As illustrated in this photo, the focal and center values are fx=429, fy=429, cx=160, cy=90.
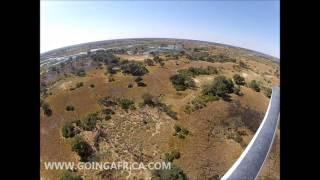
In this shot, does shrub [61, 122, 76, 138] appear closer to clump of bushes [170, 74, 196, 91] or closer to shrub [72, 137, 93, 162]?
shrub [72, 137, 93, 162]

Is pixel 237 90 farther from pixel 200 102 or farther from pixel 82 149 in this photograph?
pixel 82 149

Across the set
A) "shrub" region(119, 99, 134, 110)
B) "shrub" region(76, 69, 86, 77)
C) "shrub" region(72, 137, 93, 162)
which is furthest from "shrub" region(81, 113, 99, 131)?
"shrub" region(76, 69, 86, 77)

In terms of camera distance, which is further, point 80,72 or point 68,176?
point 80,72

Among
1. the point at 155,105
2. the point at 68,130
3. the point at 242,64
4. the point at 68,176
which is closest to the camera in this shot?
the point at 68,176

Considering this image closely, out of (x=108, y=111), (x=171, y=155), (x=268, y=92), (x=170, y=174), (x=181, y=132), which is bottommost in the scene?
(x=170, y=174)

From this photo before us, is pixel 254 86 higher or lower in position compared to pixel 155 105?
higher

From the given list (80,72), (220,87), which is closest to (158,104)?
(220,87)
